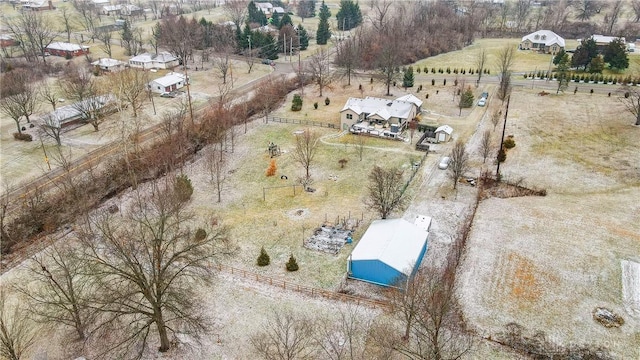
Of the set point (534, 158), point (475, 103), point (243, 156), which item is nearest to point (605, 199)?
point (534, 158)

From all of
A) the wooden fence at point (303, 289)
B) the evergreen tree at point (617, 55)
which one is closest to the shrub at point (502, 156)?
the wooden fence at point (303, 289)

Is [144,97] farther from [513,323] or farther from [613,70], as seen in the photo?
[613,70]

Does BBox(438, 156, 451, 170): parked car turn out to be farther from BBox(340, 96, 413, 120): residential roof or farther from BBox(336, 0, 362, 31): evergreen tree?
BBox(336, 0, 362, 31): evergreen tree

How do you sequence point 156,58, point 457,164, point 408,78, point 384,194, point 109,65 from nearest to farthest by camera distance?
point 384,194 < point 457,164 < point 408,78 < point 109,65 < point 156,58

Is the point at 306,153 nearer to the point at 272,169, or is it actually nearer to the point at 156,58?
the point at 272,169

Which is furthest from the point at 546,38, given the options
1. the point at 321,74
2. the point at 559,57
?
the point at 321,74

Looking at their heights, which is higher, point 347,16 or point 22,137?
point 347,16
